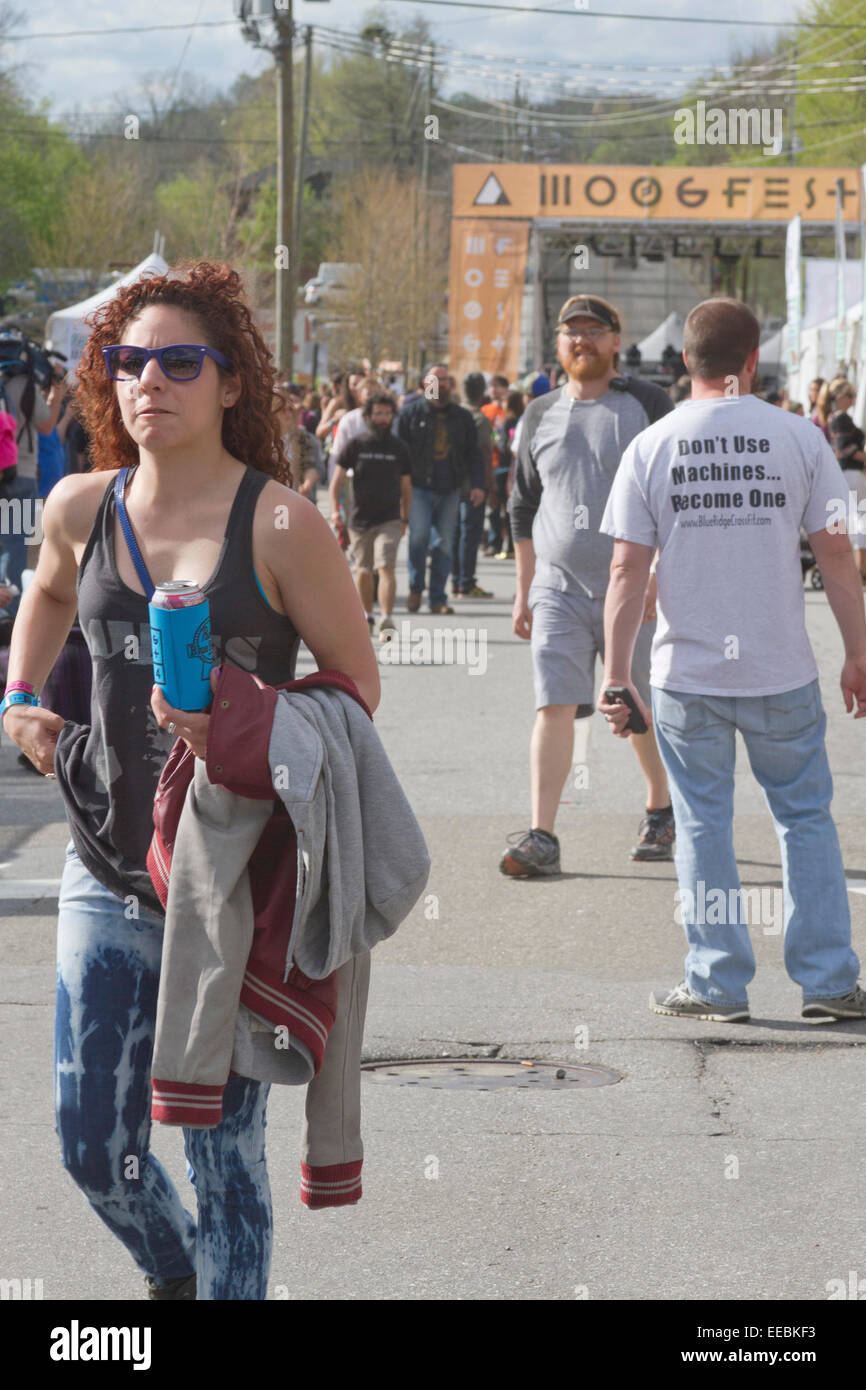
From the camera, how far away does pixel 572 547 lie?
729cm

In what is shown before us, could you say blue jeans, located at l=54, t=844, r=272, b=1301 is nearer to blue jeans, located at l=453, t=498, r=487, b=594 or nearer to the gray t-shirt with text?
the gray t-shirt with text

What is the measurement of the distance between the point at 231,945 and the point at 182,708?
1.13 ft

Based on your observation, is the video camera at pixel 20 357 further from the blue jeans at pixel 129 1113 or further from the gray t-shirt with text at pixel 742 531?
A: the blue jeans at pixel 129 1113

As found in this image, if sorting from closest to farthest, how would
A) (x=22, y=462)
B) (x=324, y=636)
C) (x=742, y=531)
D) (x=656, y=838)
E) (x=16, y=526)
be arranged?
(x=324, y=636) < (x=742, y=531) < (x=656, y=838) < (x=16, y=526) < (x=22, y=462)

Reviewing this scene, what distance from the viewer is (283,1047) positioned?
110 inches

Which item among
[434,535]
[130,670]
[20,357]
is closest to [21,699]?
[130,670]

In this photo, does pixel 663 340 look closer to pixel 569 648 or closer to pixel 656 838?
pixel 656 838

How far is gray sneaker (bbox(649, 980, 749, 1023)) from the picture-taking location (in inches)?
218

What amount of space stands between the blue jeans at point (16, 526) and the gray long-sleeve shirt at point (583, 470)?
16.0ft

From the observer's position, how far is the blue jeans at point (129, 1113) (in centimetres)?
290

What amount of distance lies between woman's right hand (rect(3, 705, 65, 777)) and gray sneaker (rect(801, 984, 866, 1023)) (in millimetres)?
2911

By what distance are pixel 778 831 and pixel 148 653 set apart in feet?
9.64
